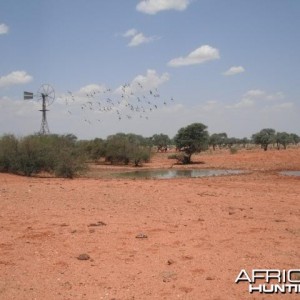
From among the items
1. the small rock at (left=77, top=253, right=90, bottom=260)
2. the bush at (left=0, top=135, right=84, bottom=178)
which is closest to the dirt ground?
the small rock at (left=77, top=253, right=90, bottom=260)

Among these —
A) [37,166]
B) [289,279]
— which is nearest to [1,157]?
[37,166]

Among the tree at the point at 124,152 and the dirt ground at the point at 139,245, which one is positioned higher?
the tree at the point at 124,152

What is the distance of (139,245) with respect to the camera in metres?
8.80

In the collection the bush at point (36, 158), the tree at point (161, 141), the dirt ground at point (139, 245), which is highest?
the tree at point (161, 141)

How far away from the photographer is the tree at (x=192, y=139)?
5600 centimetres

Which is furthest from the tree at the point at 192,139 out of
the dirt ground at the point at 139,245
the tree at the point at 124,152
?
the dirt ground at the point at 139,245

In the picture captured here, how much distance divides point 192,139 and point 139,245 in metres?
47.8

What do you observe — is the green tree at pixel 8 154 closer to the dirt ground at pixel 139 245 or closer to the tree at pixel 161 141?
the dirt ground at pixel 139 245

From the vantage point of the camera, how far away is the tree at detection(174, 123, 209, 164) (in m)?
56.0

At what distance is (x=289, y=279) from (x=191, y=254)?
6.72 feet

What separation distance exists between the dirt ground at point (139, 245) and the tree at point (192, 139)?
40.5 meters

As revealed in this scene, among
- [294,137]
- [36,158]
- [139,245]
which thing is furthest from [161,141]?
[139,245]

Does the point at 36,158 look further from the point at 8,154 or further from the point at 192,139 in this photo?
the point at 192,139

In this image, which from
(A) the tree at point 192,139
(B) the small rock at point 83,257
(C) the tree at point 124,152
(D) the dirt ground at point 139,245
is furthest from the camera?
(A) the tree at point 192,139
